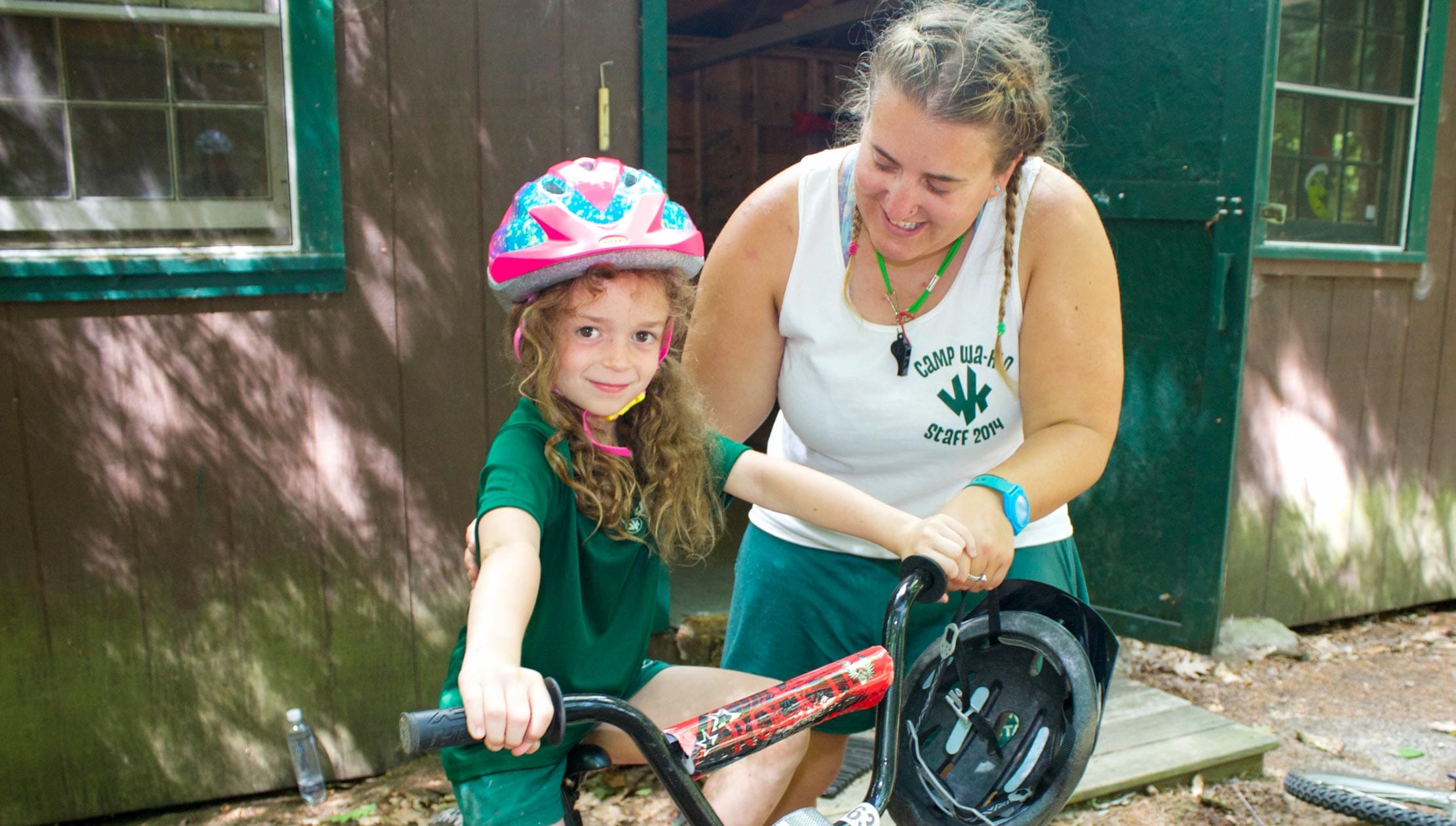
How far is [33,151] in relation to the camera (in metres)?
3.40

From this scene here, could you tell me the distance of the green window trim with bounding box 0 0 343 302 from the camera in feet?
11.1

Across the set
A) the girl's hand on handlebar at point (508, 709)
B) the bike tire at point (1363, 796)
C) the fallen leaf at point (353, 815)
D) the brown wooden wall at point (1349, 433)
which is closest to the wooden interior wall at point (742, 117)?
the brown wooden wall at point (1349, 433)

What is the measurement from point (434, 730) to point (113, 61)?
3.18 meters

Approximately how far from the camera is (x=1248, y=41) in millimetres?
4145

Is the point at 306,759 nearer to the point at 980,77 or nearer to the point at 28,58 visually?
the point at 28,58

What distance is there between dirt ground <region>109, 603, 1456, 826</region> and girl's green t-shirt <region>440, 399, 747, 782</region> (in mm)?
1939

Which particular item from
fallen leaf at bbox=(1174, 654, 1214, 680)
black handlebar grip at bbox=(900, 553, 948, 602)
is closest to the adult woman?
black handlebar grip at bbox=(900, 553, 948, 602)

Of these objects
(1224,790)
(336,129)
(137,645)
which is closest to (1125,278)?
(1224,790)

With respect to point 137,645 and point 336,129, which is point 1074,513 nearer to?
point 336,129

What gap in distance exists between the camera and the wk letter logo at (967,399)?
202 cm

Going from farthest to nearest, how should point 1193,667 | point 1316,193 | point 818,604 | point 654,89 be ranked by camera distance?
point 1316,193, point 1193,667, point 654,89, point 818,604

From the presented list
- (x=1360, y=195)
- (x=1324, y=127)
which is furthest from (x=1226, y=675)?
(x=1324, y=127)

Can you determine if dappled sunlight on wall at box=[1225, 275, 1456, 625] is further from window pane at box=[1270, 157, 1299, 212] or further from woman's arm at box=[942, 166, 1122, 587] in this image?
woman's arm at box=[942, 166, 1122, 587]

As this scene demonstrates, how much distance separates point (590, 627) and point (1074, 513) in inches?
140
